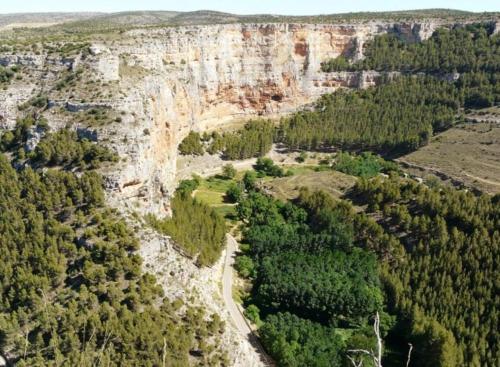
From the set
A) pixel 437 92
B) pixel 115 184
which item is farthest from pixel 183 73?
pixel 437 92

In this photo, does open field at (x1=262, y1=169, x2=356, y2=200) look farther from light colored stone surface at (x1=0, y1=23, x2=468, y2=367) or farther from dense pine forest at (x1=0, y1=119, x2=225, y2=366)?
dense pine forest at (x1=0, y1=119, x2=225, y2=366)

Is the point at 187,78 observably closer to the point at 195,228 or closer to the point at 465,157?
the point at 195,228

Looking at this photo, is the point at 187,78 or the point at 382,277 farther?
the point at 187,78

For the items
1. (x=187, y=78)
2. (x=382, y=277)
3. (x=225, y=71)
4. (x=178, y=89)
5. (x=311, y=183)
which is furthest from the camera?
(x=225, y=71)

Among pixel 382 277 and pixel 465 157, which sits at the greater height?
pixel 465 157

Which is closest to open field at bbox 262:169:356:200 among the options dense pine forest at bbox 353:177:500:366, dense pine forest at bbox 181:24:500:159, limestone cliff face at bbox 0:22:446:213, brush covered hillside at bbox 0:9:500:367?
brush covered hillside at bbox 0:9:500:367

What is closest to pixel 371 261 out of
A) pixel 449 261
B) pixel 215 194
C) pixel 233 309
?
pixel 449 261
